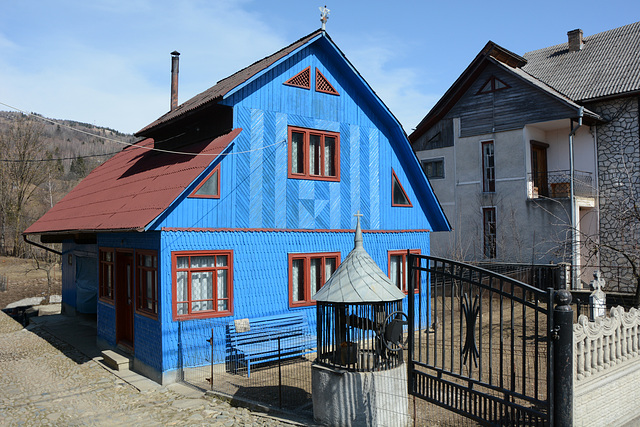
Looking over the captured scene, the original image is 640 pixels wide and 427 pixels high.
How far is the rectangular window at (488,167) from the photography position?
81.3 feet

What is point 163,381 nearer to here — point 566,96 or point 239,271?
point 239,271

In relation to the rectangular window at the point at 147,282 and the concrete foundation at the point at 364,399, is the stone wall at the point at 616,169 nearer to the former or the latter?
the concrete foundation at the point at 364,399

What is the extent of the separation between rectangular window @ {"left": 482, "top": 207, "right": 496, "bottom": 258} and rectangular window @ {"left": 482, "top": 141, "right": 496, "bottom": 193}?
41.9 inches

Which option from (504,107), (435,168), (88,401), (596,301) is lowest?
(88,401)

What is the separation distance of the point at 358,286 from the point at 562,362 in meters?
3.12

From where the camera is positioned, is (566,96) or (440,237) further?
(440,237)

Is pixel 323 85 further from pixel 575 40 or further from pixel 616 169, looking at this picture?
pixel 575 40

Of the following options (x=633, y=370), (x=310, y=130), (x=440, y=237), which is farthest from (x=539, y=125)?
(x=633, y=370)

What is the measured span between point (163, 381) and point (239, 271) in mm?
2919

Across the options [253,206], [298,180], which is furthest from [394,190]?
[253,206]

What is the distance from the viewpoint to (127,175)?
16047 mm

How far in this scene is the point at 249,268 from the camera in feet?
40.6

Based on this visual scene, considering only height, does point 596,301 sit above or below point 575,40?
below

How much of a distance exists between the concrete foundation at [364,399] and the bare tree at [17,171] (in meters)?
44.9
